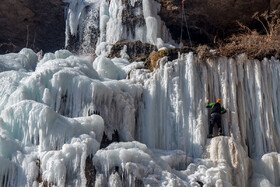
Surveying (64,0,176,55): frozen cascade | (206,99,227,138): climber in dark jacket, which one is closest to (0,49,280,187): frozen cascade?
(206,99,227,138): climber in dark jacket

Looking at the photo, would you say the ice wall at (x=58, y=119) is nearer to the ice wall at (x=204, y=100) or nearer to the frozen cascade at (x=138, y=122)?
the frozen cascade at (x=138, y=122)

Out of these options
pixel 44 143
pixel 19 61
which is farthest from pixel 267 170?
pixel 19 61

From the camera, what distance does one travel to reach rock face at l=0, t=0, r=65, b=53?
58.2 feet

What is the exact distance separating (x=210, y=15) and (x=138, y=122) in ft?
23.7

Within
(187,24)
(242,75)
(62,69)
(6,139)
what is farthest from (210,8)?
(6,139)

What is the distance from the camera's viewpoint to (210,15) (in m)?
17.0

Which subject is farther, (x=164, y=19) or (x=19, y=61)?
(x=164, y=19)

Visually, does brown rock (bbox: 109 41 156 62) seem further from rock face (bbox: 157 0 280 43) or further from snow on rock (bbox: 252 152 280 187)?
snow on rock (bbox: 252 152 280 187)

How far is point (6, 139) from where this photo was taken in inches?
346

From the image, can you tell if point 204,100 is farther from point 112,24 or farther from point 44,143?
point 112,24

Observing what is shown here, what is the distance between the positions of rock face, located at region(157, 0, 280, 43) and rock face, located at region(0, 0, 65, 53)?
16.1ft

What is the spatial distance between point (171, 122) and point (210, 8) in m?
6.82

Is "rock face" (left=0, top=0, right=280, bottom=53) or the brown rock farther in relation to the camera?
"rock face" (left=0, top=0, right=280, bottom=53)

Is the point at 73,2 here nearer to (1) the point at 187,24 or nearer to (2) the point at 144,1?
(2) the point at 144,1
